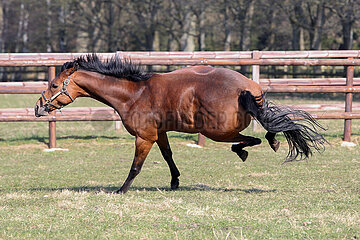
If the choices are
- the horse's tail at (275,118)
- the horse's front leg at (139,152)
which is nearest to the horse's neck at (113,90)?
the horse's front leg at (139,152)

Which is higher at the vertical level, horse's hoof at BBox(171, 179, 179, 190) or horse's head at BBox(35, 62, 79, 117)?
horse's head at BBox(35, 62, 79, 117)

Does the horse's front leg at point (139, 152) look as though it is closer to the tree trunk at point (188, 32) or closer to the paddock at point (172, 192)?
the paddock at point (172, 192)

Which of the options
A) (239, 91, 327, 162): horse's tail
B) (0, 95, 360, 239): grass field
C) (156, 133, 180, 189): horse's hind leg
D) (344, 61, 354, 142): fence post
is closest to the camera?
(0, 95, 360, 239): grass field

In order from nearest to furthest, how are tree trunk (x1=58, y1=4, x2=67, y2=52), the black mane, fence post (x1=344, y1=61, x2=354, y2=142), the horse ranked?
the horse < the black mane < fence post (x1=344, y1=61, x2=354, y2=142) < tree trunk (x1=58, y1=4, x2=67, y2=52)

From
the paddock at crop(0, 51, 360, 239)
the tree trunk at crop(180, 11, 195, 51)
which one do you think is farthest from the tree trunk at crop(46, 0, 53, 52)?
the paddock at crop(0, 51, 360, 239)

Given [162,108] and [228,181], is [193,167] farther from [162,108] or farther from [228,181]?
[162,108]

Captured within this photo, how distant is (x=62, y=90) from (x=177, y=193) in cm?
192

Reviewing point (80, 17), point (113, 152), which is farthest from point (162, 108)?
point (80, 17)

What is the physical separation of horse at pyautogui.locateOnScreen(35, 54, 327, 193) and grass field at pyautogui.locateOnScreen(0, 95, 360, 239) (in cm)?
70

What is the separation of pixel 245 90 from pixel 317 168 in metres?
3.26

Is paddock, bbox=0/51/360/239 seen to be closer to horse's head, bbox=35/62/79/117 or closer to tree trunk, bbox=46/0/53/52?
horse's head, bbox=35/62/79/117

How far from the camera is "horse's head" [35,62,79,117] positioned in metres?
6.30

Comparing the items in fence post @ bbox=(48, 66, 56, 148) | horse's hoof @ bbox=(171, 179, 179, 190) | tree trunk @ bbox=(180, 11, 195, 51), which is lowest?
horse's hoof @ bbox=(171, 179, 179, 190)

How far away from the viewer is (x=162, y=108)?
6.20m
